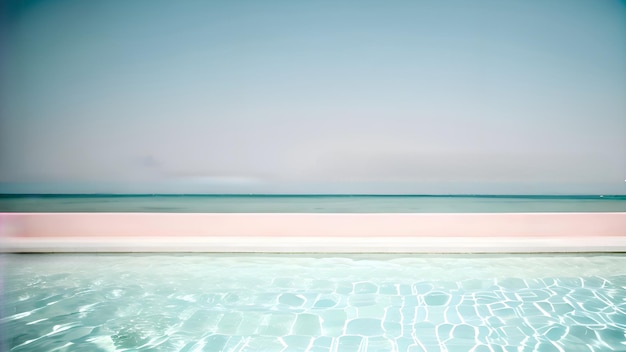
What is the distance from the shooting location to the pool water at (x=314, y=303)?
169 cm

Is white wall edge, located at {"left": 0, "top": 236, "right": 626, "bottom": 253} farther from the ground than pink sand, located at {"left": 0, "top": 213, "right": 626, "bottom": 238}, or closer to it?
closer to it

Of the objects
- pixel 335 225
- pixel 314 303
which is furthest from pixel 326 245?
pixel 314 303

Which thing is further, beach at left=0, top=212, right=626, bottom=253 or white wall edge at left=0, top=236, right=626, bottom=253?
beach at left=0, top=212, right=626, bottom=253

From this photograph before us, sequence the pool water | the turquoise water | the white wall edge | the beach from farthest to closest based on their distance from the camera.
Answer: the turquoise water
the beach
the white wall edge
the pool water

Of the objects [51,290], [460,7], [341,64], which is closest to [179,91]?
[341,64]

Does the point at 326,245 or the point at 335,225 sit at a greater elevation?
the point at 335,225

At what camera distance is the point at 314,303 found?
2246 mm

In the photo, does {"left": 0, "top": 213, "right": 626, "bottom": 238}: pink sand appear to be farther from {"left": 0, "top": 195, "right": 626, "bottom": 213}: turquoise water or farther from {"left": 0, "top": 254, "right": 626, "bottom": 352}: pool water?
{"left": 0, "top": 195, "right": 626, "bottom": 213}: turquoise water

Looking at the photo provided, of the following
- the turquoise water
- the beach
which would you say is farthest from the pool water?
the turquoise water

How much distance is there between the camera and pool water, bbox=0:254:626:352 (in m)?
1.69

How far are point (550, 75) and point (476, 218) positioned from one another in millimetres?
4251

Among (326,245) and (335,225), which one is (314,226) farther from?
(326,245)

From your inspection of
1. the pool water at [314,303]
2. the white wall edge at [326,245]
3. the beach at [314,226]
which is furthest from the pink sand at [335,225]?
the pool water at [314,303]

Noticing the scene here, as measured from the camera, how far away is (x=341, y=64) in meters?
5.93
